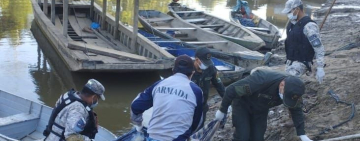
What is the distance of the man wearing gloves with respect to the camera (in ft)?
14.0

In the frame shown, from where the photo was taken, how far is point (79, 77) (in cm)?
1227

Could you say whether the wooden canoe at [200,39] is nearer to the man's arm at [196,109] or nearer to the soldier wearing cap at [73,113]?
the man's arm at [196,109]

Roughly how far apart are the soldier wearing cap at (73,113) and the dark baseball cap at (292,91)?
76.1 inches

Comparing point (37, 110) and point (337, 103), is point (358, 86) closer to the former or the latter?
point (337, 103)

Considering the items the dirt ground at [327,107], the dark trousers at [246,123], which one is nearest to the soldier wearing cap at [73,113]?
the dark trousers at [246,123]

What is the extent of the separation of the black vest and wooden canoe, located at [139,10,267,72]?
5.37 meters

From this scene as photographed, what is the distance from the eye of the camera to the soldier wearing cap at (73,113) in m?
4.64

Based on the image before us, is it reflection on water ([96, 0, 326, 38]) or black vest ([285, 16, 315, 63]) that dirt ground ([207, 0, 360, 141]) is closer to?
black vest ([285, 16, 315, 63])

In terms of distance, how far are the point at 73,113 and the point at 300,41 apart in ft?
12.1

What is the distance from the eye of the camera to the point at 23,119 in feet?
23.9

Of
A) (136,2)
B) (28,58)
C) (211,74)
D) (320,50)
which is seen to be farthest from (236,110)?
(28,58)

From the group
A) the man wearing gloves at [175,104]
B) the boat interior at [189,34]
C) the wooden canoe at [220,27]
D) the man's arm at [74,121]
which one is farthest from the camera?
the wooden canoe at [220,27]

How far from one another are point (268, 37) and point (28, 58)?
27.3ft

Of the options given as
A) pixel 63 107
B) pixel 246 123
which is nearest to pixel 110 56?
pixel 246 123
